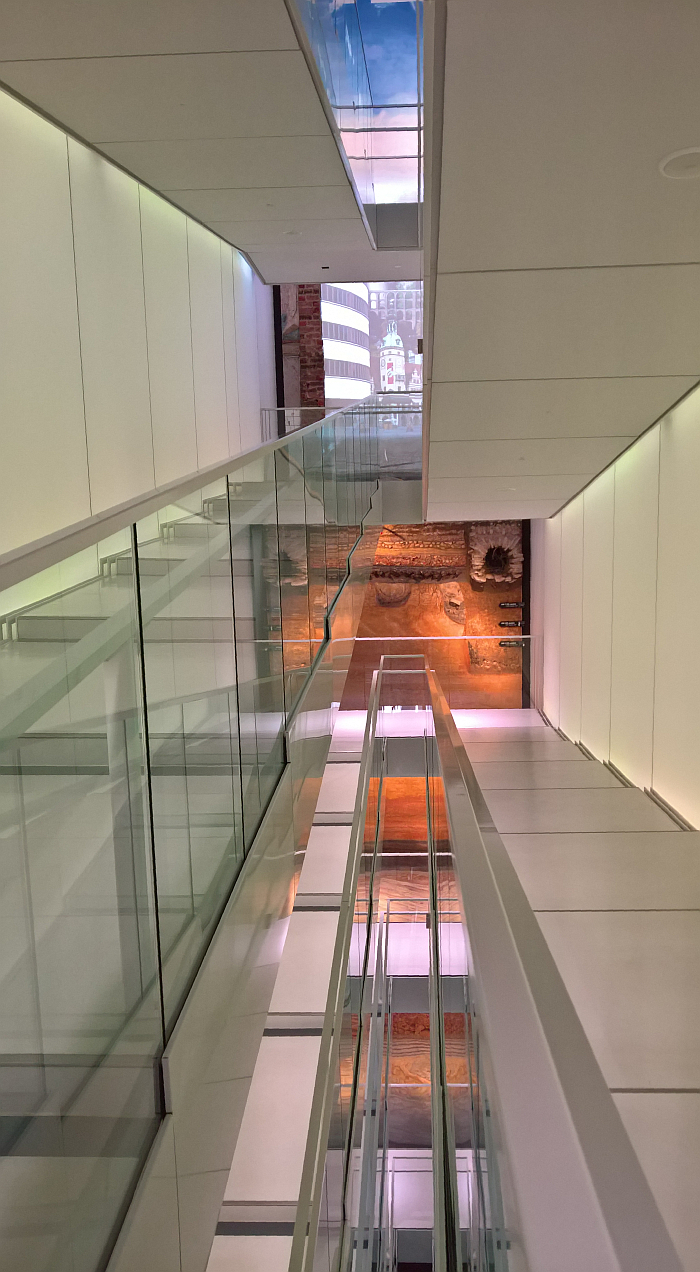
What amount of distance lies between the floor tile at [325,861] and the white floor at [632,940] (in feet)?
8.58

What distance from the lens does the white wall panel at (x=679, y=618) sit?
473 centimetres

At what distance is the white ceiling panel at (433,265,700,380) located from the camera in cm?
324

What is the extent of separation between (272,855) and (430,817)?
122 cm

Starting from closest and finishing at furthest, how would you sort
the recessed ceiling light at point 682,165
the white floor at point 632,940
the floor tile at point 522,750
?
the white floor at point 632,940 < the recessed ceiling light at point 682,165 < the floor tile at point 522,750

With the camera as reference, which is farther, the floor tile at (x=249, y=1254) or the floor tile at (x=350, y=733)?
the floor tile at (x=350, y=733)

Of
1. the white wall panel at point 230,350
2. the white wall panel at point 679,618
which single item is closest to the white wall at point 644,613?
the white wall panel at point 679,618

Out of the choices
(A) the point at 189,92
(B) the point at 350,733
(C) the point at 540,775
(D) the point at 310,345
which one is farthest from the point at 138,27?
(D) the point at 310,345

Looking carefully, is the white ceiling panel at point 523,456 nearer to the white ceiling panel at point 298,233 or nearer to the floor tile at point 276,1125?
the white ceiling panel at point 298,233

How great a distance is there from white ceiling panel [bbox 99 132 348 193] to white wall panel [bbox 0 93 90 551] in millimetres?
685

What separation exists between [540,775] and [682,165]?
4.68 metres

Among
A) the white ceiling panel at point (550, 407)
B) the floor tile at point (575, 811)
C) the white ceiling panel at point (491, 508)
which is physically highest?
the white ceiling panel at point (550, 407)

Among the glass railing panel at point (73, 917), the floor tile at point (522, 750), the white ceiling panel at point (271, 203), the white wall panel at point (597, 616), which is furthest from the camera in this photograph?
the floor tile at point (522, 750)

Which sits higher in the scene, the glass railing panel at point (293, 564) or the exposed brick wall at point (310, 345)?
the exposed brick wall at point (310, 345)

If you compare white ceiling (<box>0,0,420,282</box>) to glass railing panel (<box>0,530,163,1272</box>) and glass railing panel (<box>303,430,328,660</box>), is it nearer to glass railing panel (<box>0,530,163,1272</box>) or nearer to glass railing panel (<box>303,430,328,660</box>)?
glass railing panel (<box>303,430,328,660</box>)
